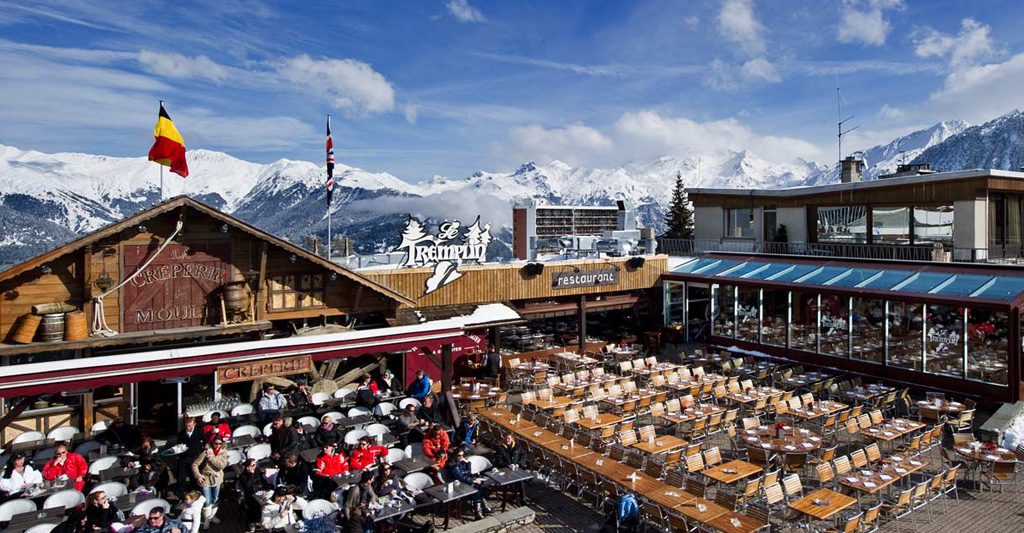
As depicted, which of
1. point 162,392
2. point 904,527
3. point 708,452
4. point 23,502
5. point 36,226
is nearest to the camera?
point 23,502

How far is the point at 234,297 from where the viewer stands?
1516cm

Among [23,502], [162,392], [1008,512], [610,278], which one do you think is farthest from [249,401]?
[1008,512]

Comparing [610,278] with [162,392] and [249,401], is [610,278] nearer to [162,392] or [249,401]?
[249,401]

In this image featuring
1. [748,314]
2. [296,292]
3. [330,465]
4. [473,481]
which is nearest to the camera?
[473,481]

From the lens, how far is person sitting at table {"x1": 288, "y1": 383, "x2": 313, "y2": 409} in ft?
50.8

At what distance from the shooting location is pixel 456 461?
11656 mm

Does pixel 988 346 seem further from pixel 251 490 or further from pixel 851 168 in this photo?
pixel 251 490

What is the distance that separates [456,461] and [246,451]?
13.5 ft

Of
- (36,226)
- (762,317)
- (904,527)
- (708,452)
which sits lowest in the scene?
(904,527)

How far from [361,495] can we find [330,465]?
5.15ft

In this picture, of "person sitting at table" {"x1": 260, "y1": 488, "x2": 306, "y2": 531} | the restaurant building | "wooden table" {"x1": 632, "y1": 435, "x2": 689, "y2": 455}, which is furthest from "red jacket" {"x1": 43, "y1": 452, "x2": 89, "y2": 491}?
the restaurant building

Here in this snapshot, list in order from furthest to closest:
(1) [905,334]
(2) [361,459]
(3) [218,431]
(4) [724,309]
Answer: (4) [724,309], (1) [905,334], (3) [218,431], (2) [361,459]

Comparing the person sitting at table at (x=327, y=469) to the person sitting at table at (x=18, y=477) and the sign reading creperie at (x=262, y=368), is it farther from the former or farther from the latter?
the person sitting at table at (x=18, y=477)

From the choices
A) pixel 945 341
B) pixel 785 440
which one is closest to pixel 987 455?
pixel 785 440
